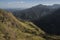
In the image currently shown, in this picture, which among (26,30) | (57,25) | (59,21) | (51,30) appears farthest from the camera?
(59,21)

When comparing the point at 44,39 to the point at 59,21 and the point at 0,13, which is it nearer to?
the point at 0,13

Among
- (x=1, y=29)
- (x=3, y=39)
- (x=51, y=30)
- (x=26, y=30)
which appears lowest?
(x=3, y=39)

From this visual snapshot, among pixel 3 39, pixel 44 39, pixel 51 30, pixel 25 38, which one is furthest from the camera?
pixel 51 30

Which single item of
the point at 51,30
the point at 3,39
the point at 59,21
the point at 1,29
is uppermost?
the point at 59,21

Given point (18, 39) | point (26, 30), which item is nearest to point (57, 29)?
point (26, 30)

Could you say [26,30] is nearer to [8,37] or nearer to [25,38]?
[25,38]

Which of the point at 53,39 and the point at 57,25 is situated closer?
the point at 53,39

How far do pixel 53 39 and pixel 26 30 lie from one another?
19.1 feet

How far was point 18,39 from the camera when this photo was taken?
29.4 metres

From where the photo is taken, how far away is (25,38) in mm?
31422

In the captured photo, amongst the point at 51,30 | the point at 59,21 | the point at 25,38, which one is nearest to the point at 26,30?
the point at 25,38

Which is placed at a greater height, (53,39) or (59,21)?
(59,21)

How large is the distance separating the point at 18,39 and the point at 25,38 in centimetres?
224

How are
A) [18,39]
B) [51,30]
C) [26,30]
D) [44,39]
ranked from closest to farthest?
1. [18,39]
2. [44,39]
3. [26,30]
4. [51,30]
